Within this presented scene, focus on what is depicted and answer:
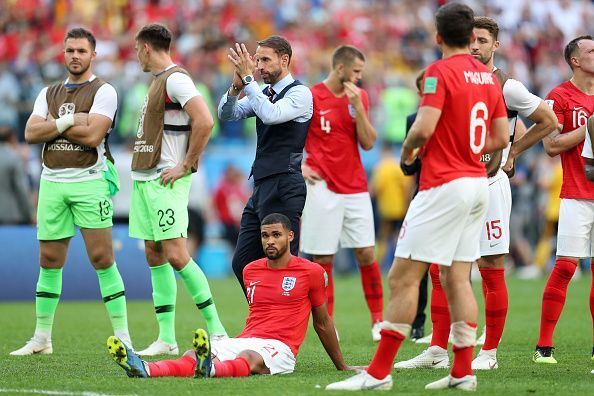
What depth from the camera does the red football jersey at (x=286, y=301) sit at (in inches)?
330

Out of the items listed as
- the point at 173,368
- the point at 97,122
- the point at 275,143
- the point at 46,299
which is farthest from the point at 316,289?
the point at 46,299

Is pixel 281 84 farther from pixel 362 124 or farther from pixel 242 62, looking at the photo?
pixel 362 124

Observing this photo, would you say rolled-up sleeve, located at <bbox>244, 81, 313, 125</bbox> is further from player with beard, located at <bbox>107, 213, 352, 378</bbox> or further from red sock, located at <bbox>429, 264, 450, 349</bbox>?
red sock, located at <bbox>429, 264, 450, 349</bbox>

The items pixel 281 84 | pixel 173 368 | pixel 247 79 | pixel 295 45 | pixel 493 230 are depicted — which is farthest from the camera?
pixel 295 45

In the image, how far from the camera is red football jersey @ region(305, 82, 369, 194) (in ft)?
38.3

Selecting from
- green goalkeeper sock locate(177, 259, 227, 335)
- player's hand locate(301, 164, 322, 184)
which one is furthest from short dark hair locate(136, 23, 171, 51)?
player's hand locate(301, 164, 322, 184)

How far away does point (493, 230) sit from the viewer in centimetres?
909

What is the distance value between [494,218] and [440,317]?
36.1 inches

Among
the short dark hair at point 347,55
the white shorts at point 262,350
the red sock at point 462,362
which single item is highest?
the short dark hair at point 347,55

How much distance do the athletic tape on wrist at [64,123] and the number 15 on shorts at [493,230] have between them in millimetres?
3633

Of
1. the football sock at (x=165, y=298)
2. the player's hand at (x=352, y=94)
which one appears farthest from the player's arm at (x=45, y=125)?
the player's hand at (x=352, y=94)

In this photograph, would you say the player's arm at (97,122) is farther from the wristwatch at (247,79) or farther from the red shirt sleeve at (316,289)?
the red shirt sleeve at (316,289)

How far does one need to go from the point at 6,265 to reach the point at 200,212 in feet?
18.0

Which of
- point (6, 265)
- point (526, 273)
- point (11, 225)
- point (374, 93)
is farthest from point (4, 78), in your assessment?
point (526, 273)
